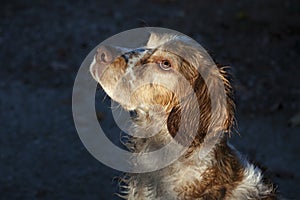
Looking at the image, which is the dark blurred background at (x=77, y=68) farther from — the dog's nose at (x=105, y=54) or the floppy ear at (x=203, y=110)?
the dog's nose at (x=105, y=54)

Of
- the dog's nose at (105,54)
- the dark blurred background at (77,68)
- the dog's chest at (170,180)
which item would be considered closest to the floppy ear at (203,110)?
the dog's chest at (170,180)

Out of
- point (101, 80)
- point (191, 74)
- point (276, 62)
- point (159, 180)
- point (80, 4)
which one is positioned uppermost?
point (191, 74)

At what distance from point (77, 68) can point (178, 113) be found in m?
5.16

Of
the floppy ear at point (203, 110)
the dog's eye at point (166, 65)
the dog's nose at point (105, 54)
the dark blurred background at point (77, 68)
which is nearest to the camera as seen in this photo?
the floppy ear at point (203, 110)

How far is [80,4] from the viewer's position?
465 inches

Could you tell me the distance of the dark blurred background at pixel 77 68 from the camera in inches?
277

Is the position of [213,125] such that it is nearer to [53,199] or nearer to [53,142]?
[53,199]

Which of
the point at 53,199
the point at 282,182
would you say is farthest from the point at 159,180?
the point at 282,182

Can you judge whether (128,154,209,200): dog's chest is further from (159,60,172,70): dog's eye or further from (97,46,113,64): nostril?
(97,46,113,64): nostril

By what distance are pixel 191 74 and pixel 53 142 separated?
11.4 feet

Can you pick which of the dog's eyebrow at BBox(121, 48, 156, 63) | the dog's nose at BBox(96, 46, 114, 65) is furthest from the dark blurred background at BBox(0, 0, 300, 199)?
the dog's nose at BBox(96, 46, 114, 65)

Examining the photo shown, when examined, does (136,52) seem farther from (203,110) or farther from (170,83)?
(203,110)

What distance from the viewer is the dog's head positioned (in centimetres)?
440


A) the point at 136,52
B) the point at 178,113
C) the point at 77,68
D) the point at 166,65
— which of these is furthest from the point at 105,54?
the point at 77,68
